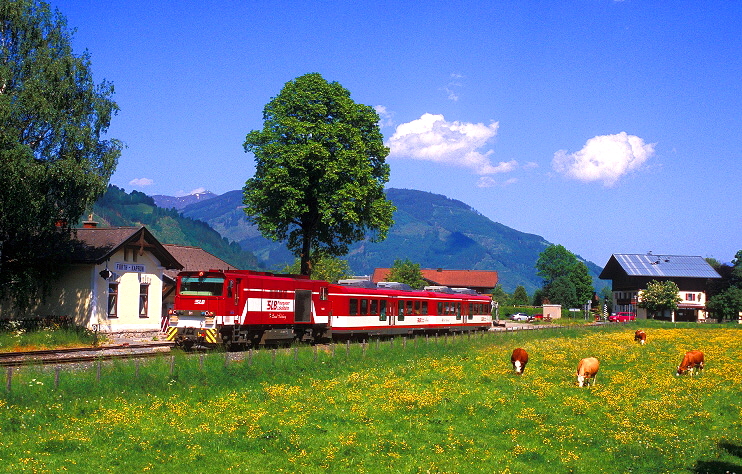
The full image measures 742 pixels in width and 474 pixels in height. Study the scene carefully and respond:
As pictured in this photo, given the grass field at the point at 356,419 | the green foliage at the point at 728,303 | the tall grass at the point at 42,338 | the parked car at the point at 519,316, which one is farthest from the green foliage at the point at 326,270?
the green foliage at the point at 728,303

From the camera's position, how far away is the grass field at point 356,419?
16000 mm

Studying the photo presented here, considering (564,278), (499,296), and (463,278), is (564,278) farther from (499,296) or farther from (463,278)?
(463,278)

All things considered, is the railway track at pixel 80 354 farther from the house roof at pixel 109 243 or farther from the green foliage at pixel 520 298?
the green foliage at pixel 520 298

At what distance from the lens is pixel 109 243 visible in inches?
1845

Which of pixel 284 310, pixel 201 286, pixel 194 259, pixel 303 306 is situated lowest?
pixel 284 310

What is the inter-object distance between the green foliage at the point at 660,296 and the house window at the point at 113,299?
97.5 metres

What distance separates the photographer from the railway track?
2820 cm

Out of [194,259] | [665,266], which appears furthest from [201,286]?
[665,266]

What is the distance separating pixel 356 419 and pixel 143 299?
111 feet

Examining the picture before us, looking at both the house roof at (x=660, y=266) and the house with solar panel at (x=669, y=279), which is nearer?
Result: the house with solar panel at (x=669, y=279)

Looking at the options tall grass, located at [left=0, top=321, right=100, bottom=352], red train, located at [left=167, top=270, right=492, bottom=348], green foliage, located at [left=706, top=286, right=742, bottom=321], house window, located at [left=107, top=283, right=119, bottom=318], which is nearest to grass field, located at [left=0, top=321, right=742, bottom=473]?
red train, located at [left=167, top=270, right=492, bottom=348]

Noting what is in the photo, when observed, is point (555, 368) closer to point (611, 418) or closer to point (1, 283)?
point (611, 418)

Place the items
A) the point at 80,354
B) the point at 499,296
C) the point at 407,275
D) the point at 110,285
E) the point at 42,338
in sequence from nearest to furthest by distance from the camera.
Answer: the point at 80,354 < the point at 42,338 < the point at 110,285 < the point at 407,275 < the point at 499,296

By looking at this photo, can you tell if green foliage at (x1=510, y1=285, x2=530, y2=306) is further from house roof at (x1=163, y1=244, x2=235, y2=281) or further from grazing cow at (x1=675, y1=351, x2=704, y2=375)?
grazing cow at (x1=675, y1=351, x2=704, y2=375)
